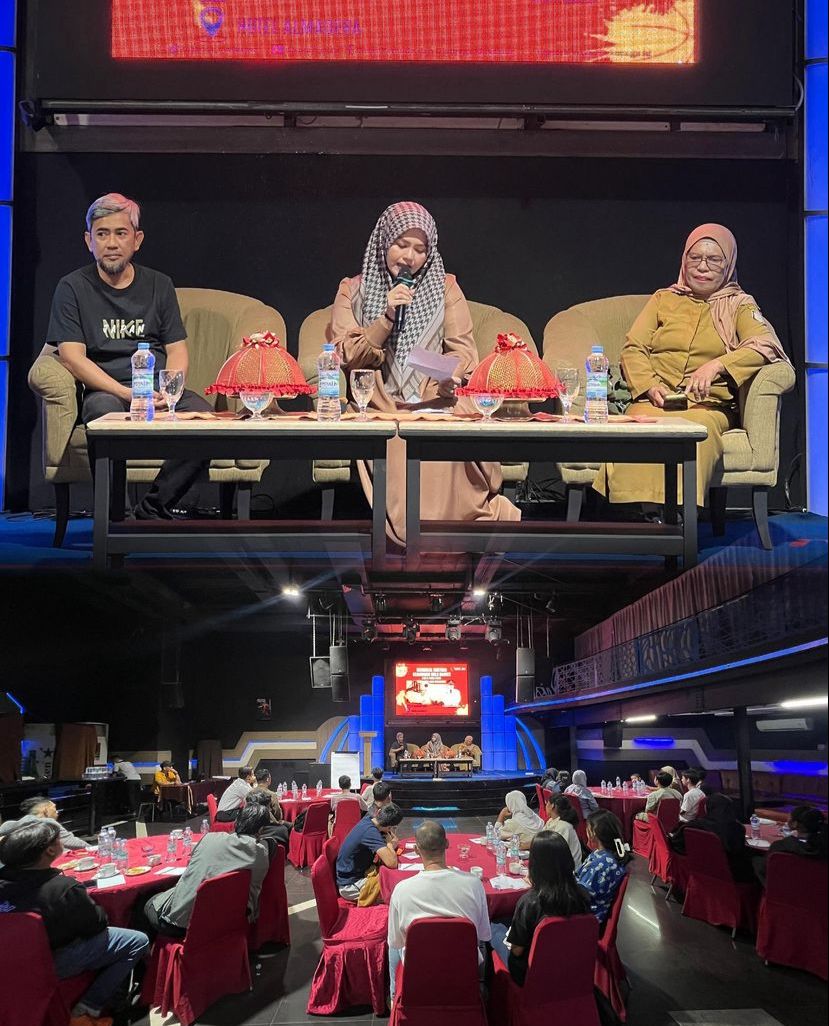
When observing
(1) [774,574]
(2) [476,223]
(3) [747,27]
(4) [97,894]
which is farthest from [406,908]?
(3) [747,27]

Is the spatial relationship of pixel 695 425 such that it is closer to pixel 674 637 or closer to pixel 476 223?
pixel 476 223

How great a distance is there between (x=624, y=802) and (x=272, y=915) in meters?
1.94

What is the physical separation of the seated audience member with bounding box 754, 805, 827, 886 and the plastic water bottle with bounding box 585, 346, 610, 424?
154 centimetres

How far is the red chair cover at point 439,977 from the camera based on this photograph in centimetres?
343

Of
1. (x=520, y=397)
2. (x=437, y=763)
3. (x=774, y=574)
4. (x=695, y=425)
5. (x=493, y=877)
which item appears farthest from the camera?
(x=437, y=763)

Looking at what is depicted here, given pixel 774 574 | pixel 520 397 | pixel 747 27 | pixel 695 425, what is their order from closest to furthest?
1. pixel 695 425
2. pixel 520 397
3. pixel 774 574
4. pixel 747 27

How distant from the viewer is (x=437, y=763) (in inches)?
238

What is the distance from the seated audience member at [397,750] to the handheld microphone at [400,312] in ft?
10.8

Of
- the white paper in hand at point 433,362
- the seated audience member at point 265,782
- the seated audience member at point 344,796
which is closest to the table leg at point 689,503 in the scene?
the white paper in hand at point 433,362

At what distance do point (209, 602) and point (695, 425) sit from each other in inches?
110

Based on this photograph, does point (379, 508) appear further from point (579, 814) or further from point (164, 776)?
point (164, 776)

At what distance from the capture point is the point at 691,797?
395 centimetres

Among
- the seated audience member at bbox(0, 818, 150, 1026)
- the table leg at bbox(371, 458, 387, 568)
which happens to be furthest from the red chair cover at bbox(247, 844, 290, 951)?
the table leg at bbox(371, 458, 387, 568)

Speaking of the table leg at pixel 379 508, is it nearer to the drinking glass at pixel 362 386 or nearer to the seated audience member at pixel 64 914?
the drinking glass at pixel 362 386
